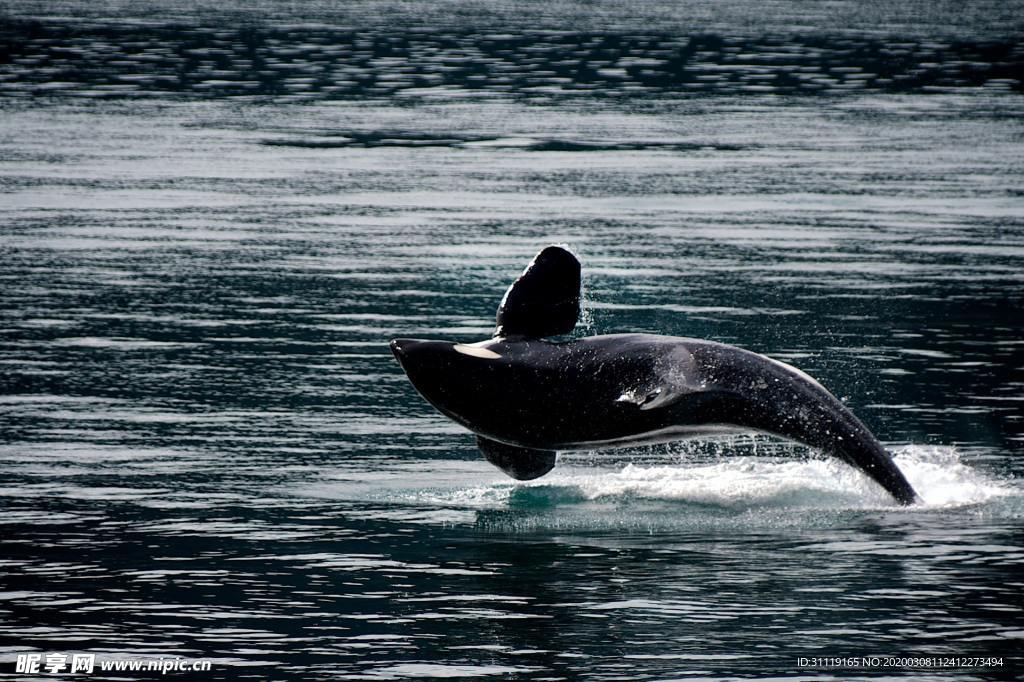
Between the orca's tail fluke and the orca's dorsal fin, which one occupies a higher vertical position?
the orca's dorsal fin

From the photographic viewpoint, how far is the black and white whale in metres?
14.1

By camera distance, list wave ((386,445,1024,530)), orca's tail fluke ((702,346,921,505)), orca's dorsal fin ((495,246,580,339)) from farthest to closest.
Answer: wave ((386,445,1024,530))
orca's dorsal fin ((495,246,580,339))
orca's tail fluke ((702,346,921,505))

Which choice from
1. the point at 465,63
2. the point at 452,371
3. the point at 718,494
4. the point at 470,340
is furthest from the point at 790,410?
the point at 465,63

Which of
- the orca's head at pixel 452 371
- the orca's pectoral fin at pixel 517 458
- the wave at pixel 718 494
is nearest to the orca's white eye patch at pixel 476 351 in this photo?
the orca's head at pixel 452 371

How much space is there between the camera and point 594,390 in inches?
576

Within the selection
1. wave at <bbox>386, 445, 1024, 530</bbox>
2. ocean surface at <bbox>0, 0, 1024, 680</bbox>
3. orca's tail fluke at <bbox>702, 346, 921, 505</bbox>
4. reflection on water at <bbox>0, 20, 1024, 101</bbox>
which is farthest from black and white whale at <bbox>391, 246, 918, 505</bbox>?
reflection on water at <bbox>0, 20, 1024, 101</bbox>

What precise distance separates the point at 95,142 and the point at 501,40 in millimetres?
35128

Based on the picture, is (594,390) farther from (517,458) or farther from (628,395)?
(517,458)

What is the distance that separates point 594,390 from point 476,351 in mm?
978

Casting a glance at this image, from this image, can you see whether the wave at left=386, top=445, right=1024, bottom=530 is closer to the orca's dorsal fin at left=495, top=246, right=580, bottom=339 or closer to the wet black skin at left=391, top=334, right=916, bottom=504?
the wet black skin at left=391, top=334, right=916, bottom=504

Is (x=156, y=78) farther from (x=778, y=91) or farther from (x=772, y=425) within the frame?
(x=772, y=425)

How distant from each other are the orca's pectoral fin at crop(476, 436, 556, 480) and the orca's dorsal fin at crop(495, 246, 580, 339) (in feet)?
2.78

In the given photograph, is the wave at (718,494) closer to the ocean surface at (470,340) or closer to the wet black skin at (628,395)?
the ocean surface at (470,340)

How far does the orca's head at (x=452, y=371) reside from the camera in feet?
48.8
